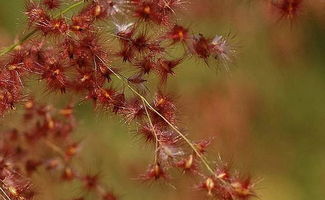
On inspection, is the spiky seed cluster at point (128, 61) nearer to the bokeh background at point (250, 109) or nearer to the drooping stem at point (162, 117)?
the drooping stem at point (162, 117)

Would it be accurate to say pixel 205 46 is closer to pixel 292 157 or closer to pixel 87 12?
pixel 87 12

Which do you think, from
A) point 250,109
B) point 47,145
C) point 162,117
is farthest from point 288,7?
point 250,109

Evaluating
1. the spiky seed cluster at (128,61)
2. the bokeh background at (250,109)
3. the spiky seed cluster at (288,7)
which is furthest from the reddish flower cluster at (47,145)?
the spiky seed cluster at (288,7)

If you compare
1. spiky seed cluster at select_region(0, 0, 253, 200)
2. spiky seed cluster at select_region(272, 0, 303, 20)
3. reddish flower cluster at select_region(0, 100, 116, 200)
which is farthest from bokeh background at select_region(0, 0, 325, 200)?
spiky seed cluster at select_region(272, 0, 303, 20)

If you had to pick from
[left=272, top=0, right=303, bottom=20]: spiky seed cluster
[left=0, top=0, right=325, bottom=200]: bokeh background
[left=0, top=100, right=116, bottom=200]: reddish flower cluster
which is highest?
[left=0, top=0, right=325, bottom=200]: bokeh background

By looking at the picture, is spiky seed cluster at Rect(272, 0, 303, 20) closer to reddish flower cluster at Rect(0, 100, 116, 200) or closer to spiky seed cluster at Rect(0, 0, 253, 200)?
spiky seed cluster at Rect(0, 0, 253, 200)

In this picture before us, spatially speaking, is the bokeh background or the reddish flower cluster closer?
the reddish flower cluster
